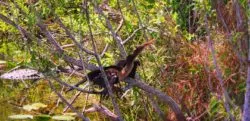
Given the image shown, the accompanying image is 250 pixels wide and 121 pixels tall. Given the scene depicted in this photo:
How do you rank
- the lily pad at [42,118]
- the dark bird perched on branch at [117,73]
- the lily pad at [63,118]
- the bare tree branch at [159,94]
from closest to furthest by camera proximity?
1. the dark bird perched on branch at [117,73]
2. the bare tree branch at [159,94]
3. the lily pad at [63,118]
4. the lily pad at [42,118]

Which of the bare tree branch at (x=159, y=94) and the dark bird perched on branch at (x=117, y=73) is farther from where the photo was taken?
the bare tree branch at (x=159, y=94)

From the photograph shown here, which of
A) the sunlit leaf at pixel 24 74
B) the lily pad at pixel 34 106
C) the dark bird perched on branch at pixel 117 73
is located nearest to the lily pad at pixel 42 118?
the lily pad at pixel 34 106

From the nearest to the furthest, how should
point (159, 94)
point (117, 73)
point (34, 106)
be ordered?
point (117, 73) → point (159, 94) → point (34, 106)

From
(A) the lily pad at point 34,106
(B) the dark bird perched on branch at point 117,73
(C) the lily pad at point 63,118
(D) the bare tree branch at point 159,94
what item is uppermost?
(B) the dark bird perched on branch at point 117,73

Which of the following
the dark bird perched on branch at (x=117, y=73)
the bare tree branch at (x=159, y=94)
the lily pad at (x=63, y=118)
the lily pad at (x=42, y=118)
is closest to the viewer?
the dark bird perched on branch at (x=117, y=73)

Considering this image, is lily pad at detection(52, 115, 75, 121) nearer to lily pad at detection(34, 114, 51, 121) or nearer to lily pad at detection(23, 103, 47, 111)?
lily pad at detection(34, 114, 51, 121)

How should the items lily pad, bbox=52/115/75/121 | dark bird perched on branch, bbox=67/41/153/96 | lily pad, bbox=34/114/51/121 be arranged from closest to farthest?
1. dark bird perched on branch, bbox=67/41/153/96
2. lily pad, bbox=52/115/75/121
3. lily pad, bbox=34/114/51/121

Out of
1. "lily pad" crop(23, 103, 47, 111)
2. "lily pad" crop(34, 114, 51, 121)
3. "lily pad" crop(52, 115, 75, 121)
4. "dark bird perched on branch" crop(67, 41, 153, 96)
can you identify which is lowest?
"lily pad" crop(34, 114, 51, 121)

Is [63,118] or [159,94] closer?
[159,94]

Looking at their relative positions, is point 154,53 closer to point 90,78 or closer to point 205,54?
point 205,54

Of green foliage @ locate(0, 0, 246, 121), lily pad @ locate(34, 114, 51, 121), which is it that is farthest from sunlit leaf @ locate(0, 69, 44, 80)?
lily pad @ locate(34, 114, 51, 121)

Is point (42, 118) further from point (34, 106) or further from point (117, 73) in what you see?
point (117, 73)

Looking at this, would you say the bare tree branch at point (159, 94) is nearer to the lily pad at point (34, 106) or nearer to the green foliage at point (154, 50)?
the green foliage at point (154, 50)

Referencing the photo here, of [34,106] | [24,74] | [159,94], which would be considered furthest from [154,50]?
[34,106]
